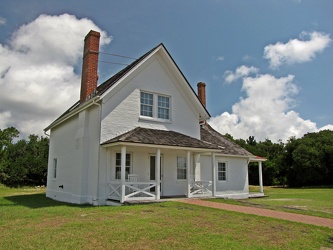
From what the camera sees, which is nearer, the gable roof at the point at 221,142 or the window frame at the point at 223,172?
the window frame at the point at 223,172

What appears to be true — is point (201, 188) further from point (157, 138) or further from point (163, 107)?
point (163, 107)

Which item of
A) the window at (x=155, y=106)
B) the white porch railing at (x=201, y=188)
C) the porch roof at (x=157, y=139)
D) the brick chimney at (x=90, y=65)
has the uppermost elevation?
the brick chimney at (x=90, y=65)

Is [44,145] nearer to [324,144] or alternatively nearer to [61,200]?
[61,200]

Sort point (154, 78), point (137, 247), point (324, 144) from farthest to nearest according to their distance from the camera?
point (324, 144) → point (154, 78) → point (137, 247)

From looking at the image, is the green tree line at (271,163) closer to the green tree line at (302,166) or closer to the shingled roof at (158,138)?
the green tree line at (302,166)

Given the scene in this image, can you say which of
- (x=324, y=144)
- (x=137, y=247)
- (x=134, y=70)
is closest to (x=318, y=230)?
(x=137, y=247)

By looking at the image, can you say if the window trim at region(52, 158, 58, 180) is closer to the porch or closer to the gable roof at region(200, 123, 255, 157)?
the porch

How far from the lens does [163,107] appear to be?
57.8ft

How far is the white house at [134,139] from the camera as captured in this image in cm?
1472

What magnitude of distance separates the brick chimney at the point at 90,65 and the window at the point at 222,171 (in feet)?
33.0

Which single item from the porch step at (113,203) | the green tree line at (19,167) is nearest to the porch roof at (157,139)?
the porch step at (113,203)

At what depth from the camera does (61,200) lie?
58.2ft

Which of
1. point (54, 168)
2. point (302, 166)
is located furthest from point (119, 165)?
point (302, 166)

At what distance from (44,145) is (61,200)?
2395cm
